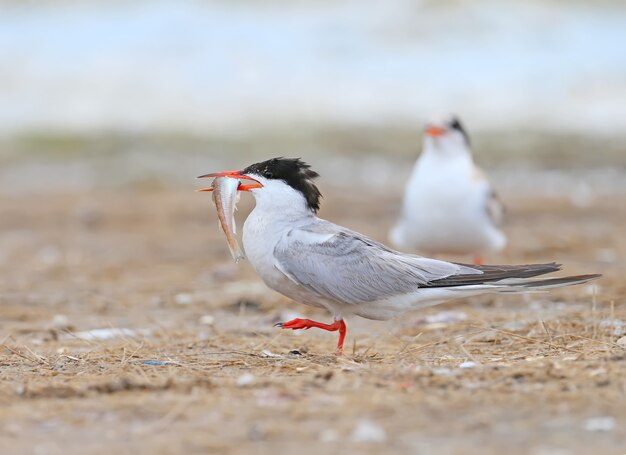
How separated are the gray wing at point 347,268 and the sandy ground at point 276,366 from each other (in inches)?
9.9

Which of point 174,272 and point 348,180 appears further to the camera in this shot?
point 348,180

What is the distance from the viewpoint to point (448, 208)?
7.46 m

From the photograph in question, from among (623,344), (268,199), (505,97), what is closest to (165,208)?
(268,199)

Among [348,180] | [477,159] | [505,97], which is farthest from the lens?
[505,97]

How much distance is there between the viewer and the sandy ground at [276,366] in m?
3.06

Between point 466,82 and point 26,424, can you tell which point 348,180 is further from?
point 26,424

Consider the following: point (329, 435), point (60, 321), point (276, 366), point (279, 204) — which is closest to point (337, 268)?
point (279, 204)

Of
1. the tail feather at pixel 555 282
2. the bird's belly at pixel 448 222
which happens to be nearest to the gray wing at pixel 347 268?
the tail feather at pixel 555 282

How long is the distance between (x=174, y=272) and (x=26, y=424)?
16.5 ft

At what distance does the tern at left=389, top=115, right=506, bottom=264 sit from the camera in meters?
7.44

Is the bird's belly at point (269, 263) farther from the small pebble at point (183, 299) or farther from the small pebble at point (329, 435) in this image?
the small pebble at point (183, 299)

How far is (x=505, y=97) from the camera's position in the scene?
60.8 feet

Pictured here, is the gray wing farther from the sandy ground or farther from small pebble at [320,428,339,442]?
small pebble at [320,428,339,442]

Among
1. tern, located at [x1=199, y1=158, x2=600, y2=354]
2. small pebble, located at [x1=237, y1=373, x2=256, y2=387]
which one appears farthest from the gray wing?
small pebble, located at [x1=237, y1=373, x2=256, y2=387]
